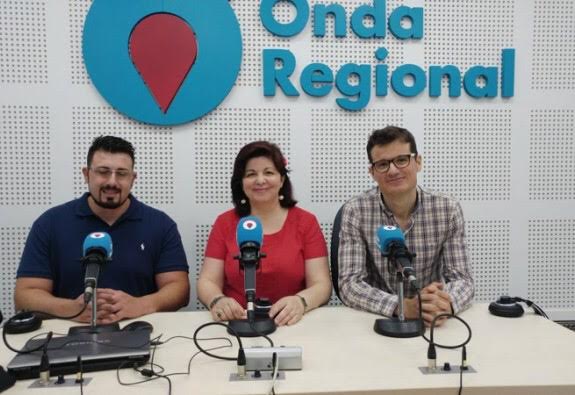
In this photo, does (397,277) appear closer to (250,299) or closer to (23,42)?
(250,299)

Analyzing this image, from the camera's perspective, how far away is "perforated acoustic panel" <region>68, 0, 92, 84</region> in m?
2.79

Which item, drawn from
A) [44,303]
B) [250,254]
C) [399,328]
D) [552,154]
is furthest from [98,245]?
[552,154]

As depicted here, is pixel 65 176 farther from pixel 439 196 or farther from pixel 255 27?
pixel 439 196

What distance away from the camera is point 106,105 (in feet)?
9.34

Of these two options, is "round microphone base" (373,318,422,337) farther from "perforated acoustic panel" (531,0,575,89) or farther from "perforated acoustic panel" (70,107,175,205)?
"perforated acoustic panel" (531,0,575,89)

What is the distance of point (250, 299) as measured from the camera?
4.48 ft

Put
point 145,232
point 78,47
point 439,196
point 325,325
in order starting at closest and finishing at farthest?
point 325,325, point 439,196, point 145,232, point 78,47

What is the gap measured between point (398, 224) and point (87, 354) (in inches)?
59.9

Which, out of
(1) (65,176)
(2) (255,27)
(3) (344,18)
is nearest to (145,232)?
(1) (65,176)

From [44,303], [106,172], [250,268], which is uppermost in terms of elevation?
[106,172]

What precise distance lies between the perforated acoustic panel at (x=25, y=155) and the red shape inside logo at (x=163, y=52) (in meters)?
0.69

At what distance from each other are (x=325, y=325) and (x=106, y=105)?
201 centimetres

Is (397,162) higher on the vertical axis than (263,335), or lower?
higher

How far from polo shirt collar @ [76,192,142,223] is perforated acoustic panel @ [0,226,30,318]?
0.76 m
